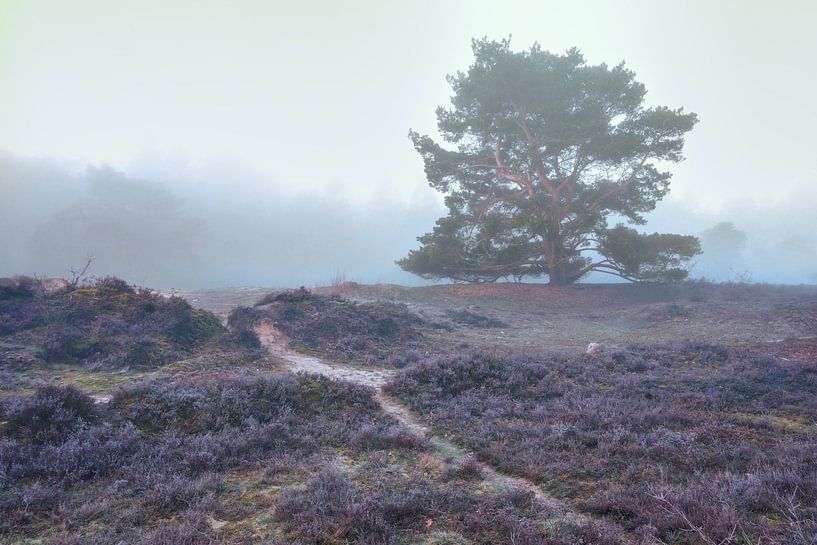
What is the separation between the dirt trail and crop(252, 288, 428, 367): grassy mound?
52cm

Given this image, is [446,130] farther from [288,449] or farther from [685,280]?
[288,449]

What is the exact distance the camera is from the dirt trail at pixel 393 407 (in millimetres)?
4797

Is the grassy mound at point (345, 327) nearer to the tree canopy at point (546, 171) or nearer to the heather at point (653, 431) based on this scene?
the heather at point (653, 431)

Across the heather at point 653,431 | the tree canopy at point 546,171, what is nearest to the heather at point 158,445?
the heather at point 653,431

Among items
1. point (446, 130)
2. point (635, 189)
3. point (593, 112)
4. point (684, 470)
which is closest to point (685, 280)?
point (635, 189)

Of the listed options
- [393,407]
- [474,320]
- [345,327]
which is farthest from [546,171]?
[393,407]

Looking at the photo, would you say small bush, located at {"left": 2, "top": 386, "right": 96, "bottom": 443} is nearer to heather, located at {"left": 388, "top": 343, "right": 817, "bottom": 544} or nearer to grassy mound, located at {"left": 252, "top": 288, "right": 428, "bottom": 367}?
heather, located at {"left": 388, "top": 343, "right": 817, "bottom": 544}

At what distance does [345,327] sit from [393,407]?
6.57 meters

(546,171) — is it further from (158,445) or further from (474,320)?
(158,445)

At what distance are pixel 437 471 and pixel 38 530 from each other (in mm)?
3938

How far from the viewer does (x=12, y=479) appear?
4.96 metres

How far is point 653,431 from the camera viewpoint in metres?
6.42

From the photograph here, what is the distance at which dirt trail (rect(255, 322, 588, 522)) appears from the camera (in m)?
4.80

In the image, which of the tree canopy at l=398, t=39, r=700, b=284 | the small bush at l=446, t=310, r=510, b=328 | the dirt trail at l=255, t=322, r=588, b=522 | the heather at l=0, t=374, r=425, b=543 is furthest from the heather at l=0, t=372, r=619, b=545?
the tree canopy at l=398, t=39, r=700, b=284
